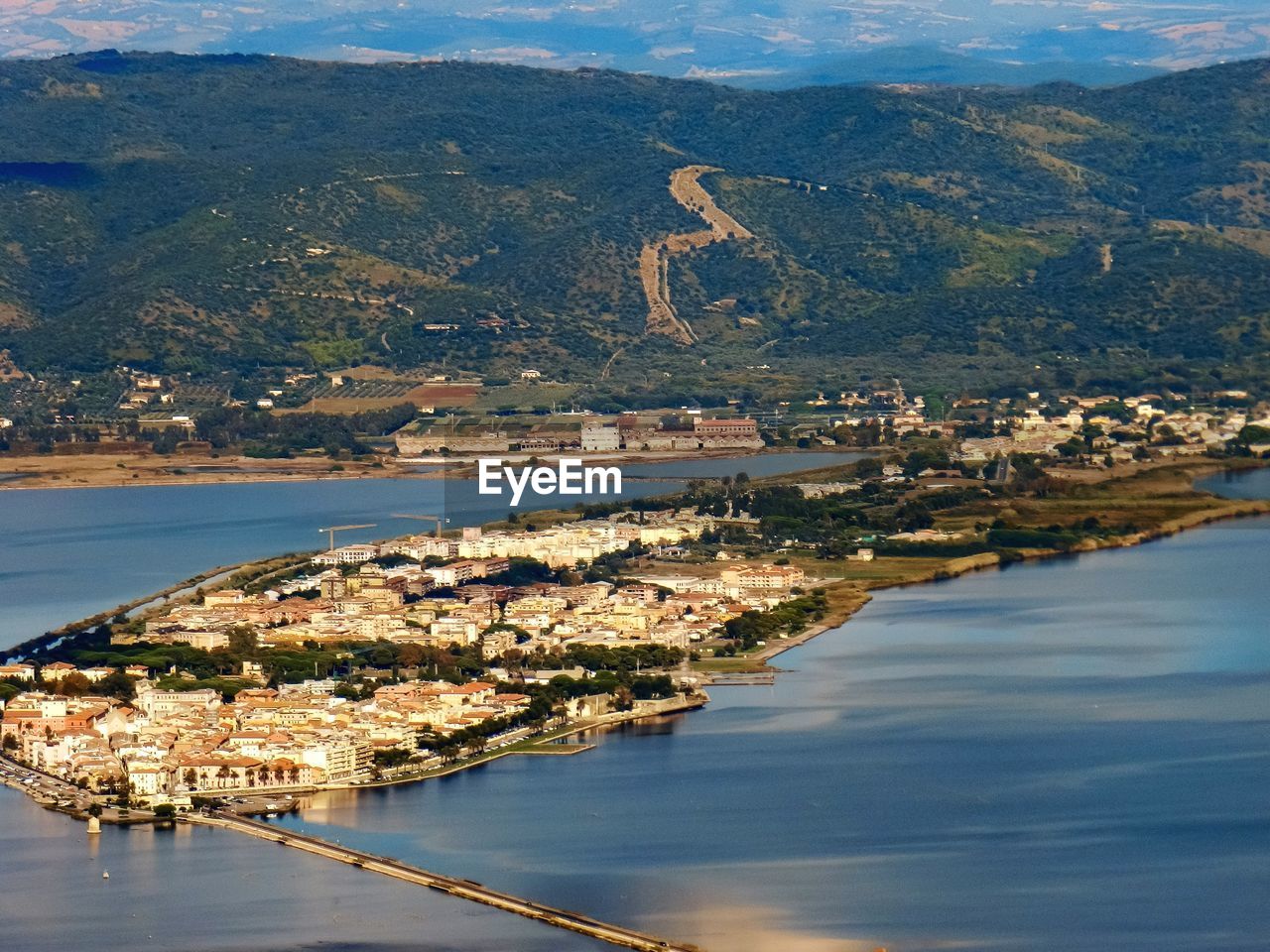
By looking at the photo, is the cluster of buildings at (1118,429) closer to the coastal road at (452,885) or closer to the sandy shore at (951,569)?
the sandy shore at (951,569)

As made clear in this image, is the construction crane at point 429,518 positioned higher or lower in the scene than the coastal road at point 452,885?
higher

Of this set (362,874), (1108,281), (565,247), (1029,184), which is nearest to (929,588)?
(362,874)

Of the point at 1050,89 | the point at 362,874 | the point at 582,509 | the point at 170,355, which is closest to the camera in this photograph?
the point at 362,874

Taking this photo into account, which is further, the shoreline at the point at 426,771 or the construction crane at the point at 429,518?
the construction crane at the point at 429,518

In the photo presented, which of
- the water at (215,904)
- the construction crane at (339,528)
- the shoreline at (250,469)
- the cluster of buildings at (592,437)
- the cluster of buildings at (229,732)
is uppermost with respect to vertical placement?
the cluster of buildings at (592,437)

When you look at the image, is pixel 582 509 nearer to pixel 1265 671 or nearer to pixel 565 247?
pixel 1265 671

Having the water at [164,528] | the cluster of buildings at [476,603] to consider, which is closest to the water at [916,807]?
the cluster of buildings at [476,603]

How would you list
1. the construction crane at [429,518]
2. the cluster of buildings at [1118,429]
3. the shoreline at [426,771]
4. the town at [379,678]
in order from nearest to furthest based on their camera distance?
the shoreline at [426,771] < the town at [379,678] < the construction crane at [429,518] < the cluster of buildings at [1118,429]

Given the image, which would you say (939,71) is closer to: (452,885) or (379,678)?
(379,678)
